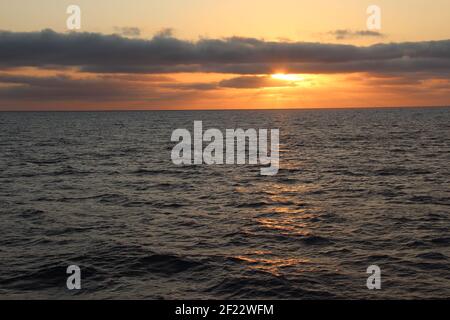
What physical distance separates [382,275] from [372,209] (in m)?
11.1

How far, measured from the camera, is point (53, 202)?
3062 cm

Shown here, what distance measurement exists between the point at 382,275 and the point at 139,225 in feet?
44.1

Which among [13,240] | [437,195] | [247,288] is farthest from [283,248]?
[437,195]

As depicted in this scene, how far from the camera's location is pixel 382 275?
17.3m

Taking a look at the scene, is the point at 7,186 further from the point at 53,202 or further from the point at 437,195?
the point at 437,195

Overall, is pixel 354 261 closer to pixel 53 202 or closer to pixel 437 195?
pixel 437 195

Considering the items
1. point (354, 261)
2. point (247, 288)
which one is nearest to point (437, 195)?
point (354, 261)
